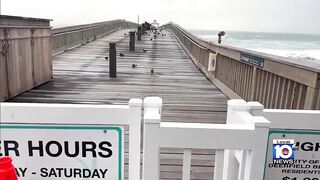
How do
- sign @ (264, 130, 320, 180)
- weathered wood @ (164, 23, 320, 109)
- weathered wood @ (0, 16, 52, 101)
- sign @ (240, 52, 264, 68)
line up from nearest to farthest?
sign @ (264, 130, 320, 180) → weathered wood @ (164, 23, 320, 109) → sign @ (240, 52, 264, 68) → weathered wood @ (0, 16, 52, 101)

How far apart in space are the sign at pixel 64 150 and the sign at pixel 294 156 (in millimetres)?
948

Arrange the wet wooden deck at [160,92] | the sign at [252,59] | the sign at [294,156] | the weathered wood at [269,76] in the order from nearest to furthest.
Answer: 1. the sign at [294,156]
2. the weathered wood at [269,76]
3. the wet wooden deck at [160,92]
4. the sign at [252,59]

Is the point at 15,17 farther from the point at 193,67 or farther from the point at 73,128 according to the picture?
the point at 193,67

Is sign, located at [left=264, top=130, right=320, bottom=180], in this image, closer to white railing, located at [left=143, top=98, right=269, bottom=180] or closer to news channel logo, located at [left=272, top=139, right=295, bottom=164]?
news channel logo, located at [left=272, top=139, right=295, bottom=164]

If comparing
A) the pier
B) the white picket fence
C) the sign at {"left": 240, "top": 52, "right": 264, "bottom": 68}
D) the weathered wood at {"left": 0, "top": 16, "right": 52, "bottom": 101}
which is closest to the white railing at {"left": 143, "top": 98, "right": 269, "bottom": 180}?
the white picket fence

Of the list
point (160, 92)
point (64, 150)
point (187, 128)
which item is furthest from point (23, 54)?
point (187, 128)

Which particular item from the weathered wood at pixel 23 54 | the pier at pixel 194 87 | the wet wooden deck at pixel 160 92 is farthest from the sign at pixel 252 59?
the weathered wood at pixel 23 54

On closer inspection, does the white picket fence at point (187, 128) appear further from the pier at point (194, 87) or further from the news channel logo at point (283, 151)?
the pier at point (194, 87)

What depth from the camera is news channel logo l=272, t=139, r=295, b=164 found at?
196cm

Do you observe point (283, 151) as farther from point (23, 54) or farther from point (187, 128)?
point (23, 54)

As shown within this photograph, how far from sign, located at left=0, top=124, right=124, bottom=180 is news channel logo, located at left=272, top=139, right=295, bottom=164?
95 cm

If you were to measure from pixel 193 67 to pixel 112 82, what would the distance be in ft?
13.0

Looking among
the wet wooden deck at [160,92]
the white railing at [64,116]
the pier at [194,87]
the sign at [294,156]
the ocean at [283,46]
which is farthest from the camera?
the ocean at [283,46]

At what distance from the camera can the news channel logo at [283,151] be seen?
1.96 meters
